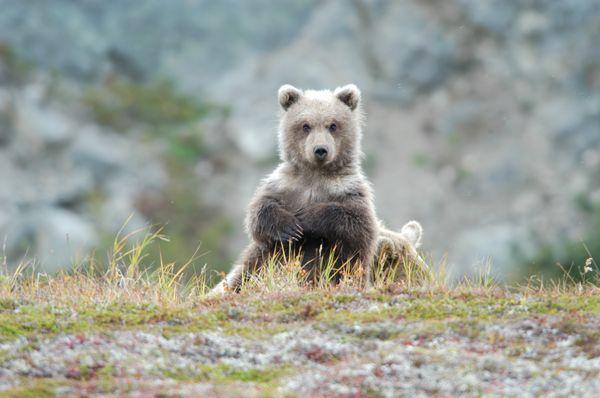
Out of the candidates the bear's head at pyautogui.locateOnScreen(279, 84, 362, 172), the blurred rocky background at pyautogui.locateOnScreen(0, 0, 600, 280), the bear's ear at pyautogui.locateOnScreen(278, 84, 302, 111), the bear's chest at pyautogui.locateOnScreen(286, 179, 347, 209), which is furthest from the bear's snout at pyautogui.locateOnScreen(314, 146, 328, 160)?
the blurred rocky background at pyautogui.locateOnScreen(0, 0, 600, 280)

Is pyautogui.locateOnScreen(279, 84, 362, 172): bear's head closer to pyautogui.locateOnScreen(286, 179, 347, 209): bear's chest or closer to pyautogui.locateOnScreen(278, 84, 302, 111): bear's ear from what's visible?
pyautogui.locateOnScreen(278, 84, 302, 111): bear's ear

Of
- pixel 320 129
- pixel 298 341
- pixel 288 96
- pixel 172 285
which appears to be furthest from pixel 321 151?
pixel 298 341

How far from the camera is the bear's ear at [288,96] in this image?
12195mm

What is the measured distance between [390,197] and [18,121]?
1689 cm

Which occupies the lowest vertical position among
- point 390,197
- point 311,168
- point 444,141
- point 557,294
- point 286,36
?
point 557,294

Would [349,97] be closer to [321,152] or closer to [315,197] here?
[321,152]

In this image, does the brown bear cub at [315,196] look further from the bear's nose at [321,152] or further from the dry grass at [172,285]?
the dry grass at [172,285]

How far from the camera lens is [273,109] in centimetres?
5203

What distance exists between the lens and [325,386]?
7.07 metres

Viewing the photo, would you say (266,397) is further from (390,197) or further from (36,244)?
(390,197)

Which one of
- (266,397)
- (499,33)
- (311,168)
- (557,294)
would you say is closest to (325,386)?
(266,397)

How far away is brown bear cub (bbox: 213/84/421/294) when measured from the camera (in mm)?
11320

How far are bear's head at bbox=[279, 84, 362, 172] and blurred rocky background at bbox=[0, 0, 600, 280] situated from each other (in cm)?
3454

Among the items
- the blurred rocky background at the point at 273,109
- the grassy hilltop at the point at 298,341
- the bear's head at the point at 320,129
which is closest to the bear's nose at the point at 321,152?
the bear's head at the point at 320,129
